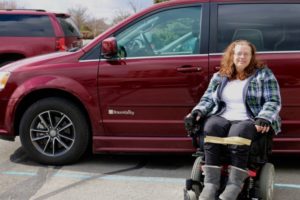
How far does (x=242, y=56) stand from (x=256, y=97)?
0.37 meters

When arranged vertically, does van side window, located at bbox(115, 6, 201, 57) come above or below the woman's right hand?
above

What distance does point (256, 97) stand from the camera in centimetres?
415

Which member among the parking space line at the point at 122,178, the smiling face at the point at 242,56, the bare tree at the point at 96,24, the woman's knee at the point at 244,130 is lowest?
the parking space line at the point at 122,178

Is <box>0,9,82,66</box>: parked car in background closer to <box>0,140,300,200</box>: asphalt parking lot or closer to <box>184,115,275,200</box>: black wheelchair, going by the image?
<box>0,140,300,200</box>: asphalt parking lot

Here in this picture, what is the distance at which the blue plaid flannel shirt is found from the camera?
402 centimetres

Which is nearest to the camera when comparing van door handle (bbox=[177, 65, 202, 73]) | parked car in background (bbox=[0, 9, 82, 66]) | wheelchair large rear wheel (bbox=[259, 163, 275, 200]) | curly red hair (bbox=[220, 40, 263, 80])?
wheelchair large rear wheel (bbox=[259, 163, 275, 200])

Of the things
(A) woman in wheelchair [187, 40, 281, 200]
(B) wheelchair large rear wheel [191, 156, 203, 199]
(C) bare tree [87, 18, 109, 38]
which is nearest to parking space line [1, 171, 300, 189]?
(B) wheelchair large rear wheel [191, 156, 203, 199]

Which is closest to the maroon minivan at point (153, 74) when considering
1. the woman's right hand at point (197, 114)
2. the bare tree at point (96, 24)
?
the woman's right hand at point (197, 114)

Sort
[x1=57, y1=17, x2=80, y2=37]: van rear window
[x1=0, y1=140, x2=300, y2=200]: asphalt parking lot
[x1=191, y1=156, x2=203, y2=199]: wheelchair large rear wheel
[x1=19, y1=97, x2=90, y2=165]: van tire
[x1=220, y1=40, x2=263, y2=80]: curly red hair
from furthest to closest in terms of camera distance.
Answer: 1. [x1=57, y1=17, x2=80, y2=37]: van rear window
2. [x1=19, y1=97, x2=90, y2=165]: van tire
3. [x1=0, y1=140, x2=300, y2=200]: asphalt parking lot
4. [x1=220, y1=40, x2=263, y2=80]: curly red hair
5. [x1=191, y1=156, x2=203, y2=199]: wheelchair large rear wheel

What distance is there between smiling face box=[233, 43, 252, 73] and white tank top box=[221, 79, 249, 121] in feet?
0.44

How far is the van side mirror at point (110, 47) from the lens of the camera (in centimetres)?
474

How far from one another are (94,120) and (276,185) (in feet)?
6.22

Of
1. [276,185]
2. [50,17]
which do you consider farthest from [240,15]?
[50,17]

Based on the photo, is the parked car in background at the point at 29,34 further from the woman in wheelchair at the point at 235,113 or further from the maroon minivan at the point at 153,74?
the woman in wheelchair at the point at 235,113
